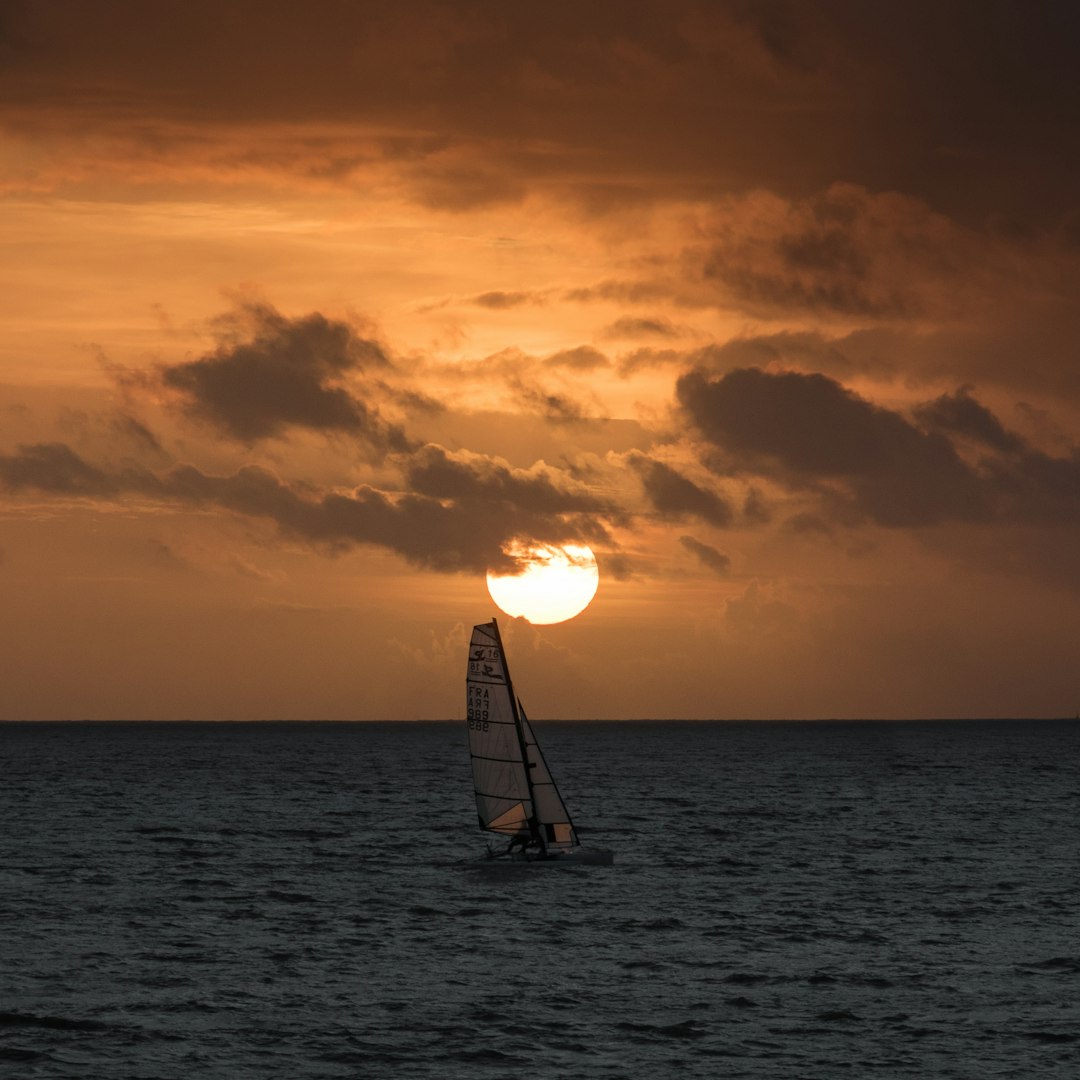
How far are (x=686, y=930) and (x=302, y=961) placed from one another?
43.2 feet

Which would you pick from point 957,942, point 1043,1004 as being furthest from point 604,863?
point 1043,1004

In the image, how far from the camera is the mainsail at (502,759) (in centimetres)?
6462

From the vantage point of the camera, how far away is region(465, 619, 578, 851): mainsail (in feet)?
212

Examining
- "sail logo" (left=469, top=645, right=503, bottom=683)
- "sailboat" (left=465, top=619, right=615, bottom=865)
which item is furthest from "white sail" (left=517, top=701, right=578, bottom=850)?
"sail logo" (left=469, top=645, right=503, bottom=683)

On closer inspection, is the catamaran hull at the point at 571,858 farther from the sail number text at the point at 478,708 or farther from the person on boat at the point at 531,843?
the sail number text at the point at 478,708

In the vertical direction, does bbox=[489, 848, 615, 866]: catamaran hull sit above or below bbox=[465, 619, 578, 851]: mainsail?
below

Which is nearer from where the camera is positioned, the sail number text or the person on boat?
the sail number text

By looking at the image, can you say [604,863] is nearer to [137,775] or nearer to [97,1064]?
[97,1064]

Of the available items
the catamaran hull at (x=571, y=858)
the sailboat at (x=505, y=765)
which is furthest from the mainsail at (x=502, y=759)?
the catamaran hull at (x=571, y=858)

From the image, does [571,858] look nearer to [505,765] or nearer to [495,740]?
[505,765]

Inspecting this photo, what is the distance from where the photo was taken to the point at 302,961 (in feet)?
148

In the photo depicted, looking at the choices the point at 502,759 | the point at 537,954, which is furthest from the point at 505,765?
the point at 537,954

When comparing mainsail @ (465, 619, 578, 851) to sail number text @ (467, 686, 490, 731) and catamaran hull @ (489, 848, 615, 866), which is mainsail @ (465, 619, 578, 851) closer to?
sail number text @ (467, 686, 490, 731)

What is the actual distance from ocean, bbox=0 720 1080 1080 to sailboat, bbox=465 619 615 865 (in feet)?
6.25
